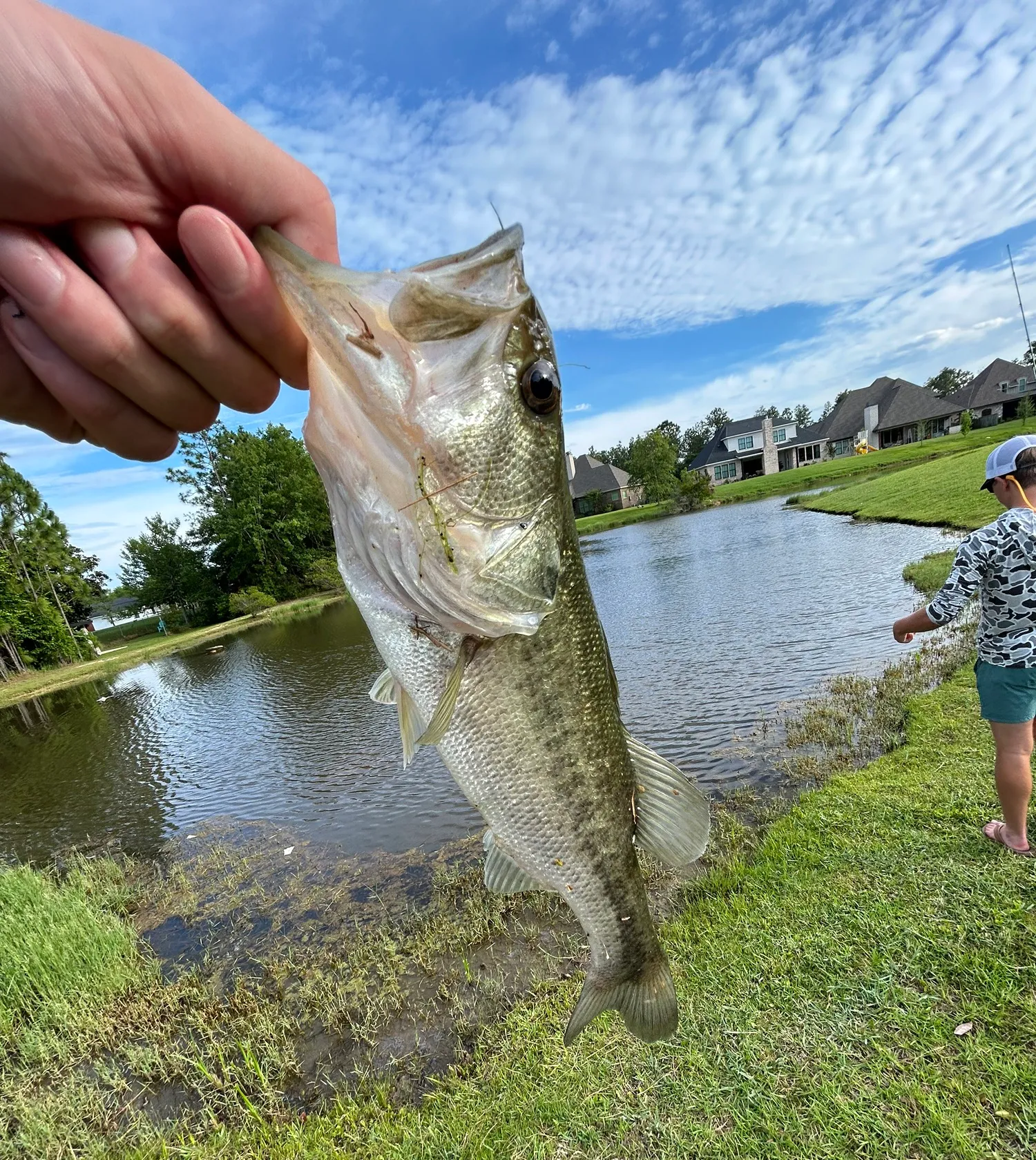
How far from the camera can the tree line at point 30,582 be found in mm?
35906

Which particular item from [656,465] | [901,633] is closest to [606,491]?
[656,465]

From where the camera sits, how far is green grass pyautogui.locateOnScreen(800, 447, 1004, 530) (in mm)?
20250

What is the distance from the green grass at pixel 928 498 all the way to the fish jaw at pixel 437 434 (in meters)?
20.3

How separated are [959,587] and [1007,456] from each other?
111cm

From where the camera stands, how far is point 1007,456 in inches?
180

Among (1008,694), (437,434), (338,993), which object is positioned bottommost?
(338,993)

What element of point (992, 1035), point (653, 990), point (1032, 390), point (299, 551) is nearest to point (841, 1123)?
point (992, 1035)

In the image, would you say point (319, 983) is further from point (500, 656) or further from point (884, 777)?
point (884, 777)

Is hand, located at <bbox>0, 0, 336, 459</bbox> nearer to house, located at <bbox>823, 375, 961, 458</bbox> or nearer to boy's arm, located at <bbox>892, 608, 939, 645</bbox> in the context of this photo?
boy's arm, located at <bbox>892, 608, 939, 645</bbox>

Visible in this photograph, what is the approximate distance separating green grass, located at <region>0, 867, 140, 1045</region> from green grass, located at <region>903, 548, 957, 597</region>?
54.3 feet

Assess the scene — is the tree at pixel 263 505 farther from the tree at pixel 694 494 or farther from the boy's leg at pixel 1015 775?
the boy's leg at pixel 1015 775

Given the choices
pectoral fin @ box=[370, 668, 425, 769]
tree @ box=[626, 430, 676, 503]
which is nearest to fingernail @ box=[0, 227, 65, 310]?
pectoral fin @ box=[370, 668, 425, 769]

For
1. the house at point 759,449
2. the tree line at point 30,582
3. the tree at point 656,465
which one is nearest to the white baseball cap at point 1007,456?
the tree line at point 30,582

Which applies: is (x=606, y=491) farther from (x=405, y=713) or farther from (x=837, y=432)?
(x=405, y=713)
